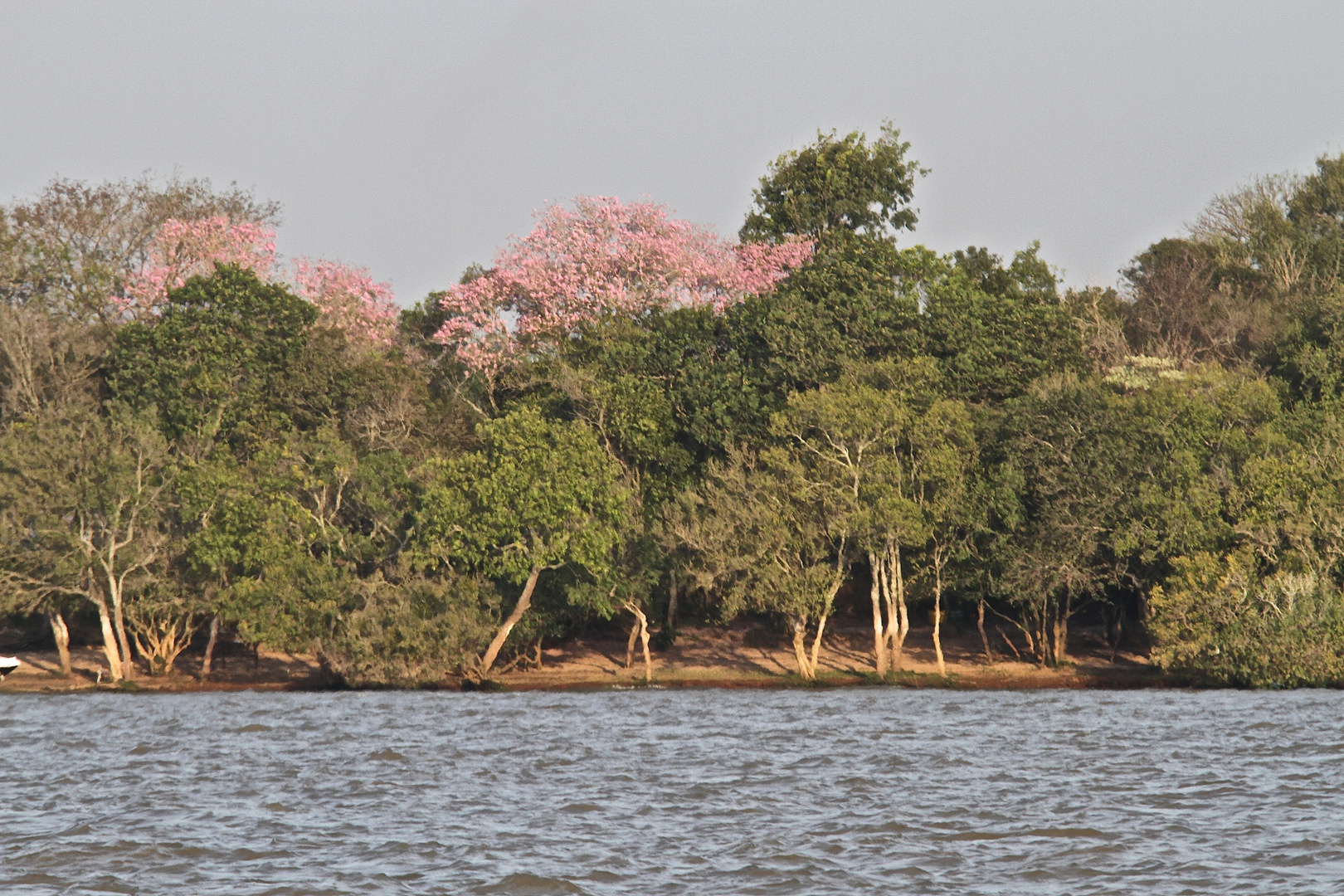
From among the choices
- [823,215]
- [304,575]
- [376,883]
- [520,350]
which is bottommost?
[376,883]

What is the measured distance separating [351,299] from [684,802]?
4368cm

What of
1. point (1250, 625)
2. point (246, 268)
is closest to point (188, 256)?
point (246, 268)

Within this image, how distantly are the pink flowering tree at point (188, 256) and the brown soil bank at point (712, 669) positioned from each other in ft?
43.9

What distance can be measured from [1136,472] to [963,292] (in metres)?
9.97

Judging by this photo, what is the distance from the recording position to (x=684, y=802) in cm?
2139

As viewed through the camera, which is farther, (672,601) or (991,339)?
(991,339)

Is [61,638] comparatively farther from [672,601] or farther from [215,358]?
[672,601]

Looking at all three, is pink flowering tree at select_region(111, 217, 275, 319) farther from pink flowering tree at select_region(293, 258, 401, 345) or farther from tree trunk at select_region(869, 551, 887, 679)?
tree trunk at select_region(869, 551, 887, 679)

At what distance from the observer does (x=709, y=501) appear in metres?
46.5

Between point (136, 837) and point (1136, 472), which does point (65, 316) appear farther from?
point (136, 837)

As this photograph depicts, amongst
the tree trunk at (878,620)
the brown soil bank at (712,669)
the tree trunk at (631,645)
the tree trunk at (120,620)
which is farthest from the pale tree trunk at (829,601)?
the tree trunk at (120,620)

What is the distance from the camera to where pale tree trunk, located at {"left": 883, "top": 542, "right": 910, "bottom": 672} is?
46.0 metres

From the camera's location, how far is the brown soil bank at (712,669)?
155 ft

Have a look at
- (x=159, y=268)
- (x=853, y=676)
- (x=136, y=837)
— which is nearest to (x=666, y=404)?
(x=853, y=676)
